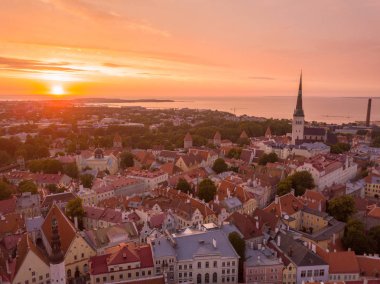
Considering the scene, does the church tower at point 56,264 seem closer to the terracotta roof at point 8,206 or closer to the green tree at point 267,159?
the terracotta roof at point 8,206

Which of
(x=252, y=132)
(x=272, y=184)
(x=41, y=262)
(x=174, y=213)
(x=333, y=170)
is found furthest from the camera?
(x=252, y=132)

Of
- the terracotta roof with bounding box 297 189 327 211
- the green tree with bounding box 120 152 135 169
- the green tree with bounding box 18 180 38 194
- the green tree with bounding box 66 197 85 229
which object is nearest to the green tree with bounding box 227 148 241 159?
the green tree with bounding box 120 152 135 169

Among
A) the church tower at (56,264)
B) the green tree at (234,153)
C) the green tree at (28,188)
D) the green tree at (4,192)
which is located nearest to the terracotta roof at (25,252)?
the church tower at (56,264)

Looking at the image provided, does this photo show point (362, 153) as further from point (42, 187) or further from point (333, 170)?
point (42, 187)

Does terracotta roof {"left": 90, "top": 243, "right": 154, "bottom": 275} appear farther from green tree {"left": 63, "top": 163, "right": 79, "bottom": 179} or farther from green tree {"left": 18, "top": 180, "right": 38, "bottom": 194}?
green tree {"left": 63, "top": 163, "right": 79, "bottom": 179}

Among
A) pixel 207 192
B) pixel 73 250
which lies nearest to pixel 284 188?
pixel 207 192

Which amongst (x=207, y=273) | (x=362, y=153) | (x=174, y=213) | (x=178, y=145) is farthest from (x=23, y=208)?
(x=362, y=153)

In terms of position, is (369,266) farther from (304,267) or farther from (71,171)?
(71,171)
